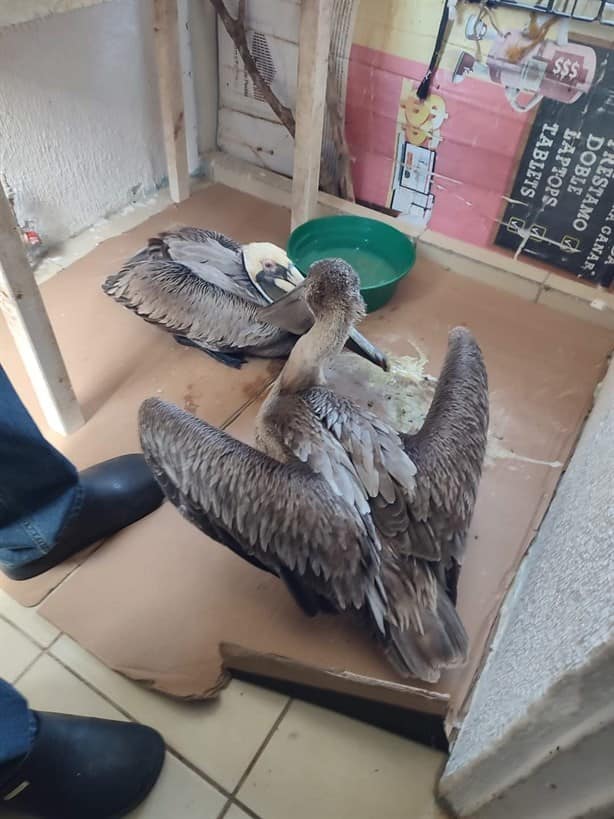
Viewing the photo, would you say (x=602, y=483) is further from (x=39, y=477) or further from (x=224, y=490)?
(x=39, y=477)

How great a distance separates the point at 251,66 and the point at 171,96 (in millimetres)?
301

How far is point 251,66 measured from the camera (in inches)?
82.5

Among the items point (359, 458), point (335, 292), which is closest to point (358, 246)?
point (335, 292)

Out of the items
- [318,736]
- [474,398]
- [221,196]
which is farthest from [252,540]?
[221,196]

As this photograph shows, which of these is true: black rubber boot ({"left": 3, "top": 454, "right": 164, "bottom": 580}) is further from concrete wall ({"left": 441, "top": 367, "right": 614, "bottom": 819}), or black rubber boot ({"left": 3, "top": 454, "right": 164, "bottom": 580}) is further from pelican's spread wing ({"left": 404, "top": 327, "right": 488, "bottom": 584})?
concrete wall ({"left": 441, "top": 367, "right": 614, "bottom": 819})

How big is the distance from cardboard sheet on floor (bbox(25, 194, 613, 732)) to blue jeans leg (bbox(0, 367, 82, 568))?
131 mm

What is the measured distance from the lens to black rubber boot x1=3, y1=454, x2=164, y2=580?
1.26 meters

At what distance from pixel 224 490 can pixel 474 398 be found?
1.74 ft

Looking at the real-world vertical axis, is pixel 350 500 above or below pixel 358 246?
above

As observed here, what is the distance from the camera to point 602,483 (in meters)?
0.96

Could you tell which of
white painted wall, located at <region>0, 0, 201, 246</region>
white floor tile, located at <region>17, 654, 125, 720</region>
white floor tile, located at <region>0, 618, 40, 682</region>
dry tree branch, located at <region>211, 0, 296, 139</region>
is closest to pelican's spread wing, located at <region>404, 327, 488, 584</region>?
white floor tile, located at <region>17, 654, 125, 720</region>

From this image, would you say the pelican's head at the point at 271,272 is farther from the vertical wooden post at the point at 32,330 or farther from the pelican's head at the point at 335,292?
the vertical wooden post at the point at 32,330

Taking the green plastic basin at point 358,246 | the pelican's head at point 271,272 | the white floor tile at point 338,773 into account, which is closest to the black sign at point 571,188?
the green plastic basin at point 358,246

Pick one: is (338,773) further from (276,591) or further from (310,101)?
(310,101)
